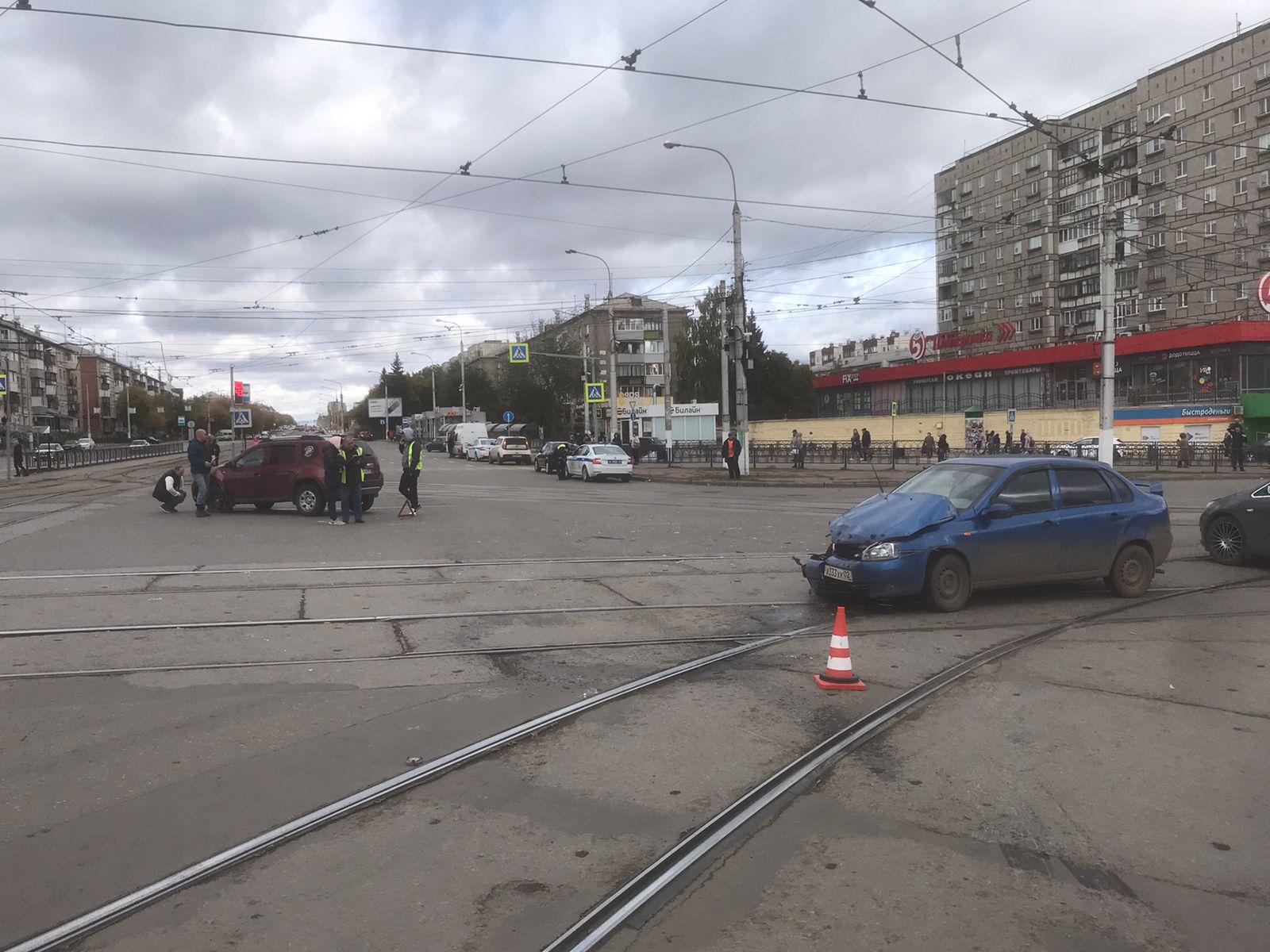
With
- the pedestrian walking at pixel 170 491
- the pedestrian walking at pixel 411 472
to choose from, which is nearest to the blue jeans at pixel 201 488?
the pedestrian walking at pixel 170 491

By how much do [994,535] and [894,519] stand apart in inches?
40.1

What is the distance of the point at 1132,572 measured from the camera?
404 inches

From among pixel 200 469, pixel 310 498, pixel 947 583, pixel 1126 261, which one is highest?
pixel 1126 261

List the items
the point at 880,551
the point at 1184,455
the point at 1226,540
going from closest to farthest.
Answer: the point at 880,551, the point at 1226,540, the point at 1184,455

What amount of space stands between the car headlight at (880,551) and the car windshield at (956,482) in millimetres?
879

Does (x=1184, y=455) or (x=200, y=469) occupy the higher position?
(x=200, y=469)

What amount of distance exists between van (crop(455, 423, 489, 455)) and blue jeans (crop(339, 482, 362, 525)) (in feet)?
131

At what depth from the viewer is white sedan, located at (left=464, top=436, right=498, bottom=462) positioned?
56.2m

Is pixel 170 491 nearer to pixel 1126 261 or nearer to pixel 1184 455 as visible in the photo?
pixel 1184 455

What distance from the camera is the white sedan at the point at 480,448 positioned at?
184 ft

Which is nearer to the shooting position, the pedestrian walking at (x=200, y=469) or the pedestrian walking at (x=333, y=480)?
the pedestrian walking at (x=333, y=480)

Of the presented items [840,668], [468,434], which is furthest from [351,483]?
[468,434]

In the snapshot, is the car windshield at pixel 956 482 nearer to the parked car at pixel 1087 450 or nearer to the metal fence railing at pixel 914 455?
the parked car at pixel 1087 450

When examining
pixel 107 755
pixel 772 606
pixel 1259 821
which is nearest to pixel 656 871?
pixel 1259 821
